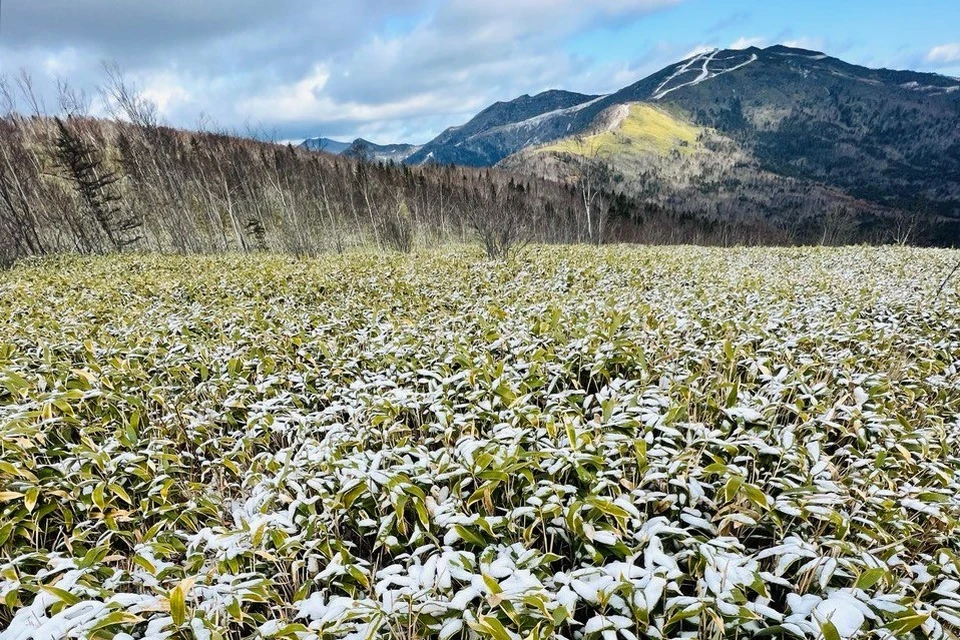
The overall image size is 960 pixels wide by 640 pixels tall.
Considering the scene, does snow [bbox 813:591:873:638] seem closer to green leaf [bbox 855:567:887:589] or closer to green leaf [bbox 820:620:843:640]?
green leaf [bbox 820:620:843:640]

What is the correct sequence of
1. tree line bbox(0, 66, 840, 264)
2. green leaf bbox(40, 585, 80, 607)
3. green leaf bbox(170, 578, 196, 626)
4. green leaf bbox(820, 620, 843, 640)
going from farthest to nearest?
tree line bbox(0, 66, 840, 264) < green leaf bbox(40, 585, 80, 607) < green leaf bbox(170, 578, 196, 626) < green leaf bbox(820, 620, 843, 640)

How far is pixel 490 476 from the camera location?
2.66m

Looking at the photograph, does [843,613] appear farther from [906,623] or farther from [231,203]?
[231,203]

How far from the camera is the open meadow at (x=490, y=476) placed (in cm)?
193

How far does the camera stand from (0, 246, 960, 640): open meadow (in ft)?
6.35

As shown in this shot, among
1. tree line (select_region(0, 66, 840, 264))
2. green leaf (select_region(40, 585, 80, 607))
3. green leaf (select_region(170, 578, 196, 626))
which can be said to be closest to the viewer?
green leaf (select_region(170, 578, 196, 626))

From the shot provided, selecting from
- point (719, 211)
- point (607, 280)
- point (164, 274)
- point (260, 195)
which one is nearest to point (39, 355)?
point (164, 274)

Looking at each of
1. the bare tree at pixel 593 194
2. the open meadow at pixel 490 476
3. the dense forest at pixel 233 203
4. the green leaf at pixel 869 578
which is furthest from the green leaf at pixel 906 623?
the bare tree at pixel 593 194

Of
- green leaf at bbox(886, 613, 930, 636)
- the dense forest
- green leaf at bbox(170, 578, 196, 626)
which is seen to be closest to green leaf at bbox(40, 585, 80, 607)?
green leaf at bbox(170, 578, 196, 626)

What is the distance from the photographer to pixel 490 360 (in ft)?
16.2

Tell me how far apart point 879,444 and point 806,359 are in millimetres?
1489

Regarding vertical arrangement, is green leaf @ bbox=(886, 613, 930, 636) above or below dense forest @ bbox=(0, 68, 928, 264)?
below

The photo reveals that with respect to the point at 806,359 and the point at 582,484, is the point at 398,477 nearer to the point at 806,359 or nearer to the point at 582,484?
the point at 582,484

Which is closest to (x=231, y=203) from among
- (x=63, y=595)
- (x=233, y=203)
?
(x=233, y=203)
